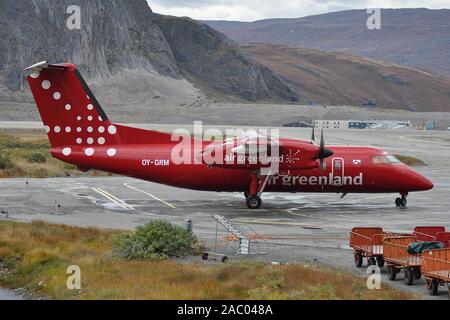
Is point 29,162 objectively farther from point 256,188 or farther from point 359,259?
point 359,259

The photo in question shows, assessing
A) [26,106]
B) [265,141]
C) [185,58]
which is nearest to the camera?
[265,141]

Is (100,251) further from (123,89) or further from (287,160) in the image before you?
(123,89)

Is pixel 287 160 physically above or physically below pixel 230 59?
below

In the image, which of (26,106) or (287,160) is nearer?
(287,160)

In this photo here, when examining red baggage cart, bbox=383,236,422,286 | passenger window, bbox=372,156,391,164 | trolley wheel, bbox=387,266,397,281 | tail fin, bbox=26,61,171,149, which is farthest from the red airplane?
trolley wheel, bbox=387,266,397,281

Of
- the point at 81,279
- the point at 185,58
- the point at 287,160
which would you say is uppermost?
the point at 185,58

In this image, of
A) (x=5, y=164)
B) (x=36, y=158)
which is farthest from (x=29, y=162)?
(x=5, y=164)

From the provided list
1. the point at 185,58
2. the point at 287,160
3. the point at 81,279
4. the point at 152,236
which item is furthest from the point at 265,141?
the point at 185,58

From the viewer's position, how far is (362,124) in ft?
421

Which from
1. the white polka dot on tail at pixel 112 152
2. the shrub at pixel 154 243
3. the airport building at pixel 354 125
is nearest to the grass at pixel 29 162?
the white polka dot on tail at pixel 112 152

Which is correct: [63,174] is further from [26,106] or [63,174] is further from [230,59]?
[230,59]

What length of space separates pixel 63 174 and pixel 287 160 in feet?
73.6

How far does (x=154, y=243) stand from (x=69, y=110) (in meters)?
13.5

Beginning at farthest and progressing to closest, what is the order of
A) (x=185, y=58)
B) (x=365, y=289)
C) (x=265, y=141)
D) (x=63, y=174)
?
(x=185, y=58), (x=63, y=174), (x=265, y=141), (x=365, y=289)
